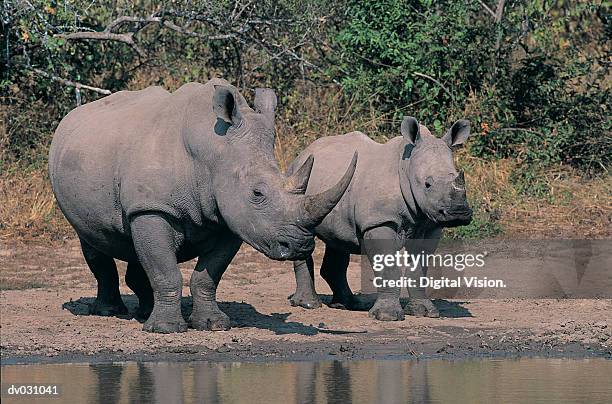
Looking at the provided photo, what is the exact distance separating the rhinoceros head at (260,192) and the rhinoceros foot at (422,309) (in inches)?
82.1

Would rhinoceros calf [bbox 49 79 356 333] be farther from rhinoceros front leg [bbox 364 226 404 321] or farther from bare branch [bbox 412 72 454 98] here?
bare branch [bbox 412 72 454 98]

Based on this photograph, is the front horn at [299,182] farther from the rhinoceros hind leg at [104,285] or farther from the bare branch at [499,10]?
the bare branch at [499,10]

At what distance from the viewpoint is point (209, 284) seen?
10.6 meters

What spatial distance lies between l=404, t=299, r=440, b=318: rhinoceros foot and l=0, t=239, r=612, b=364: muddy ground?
0.31 feet

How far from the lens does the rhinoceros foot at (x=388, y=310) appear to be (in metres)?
11.3

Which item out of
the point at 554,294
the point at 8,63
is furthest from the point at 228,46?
the point at 554,294

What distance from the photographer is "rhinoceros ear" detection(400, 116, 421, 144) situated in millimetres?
11467

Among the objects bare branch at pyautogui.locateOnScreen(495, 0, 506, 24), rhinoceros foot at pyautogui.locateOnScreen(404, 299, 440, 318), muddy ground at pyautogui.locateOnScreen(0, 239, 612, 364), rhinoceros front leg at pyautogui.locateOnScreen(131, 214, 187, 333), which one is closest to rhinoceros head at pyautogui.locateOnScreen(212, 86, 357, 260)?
rhinoceros front leg at pyautogui.locateOnScreen(131, 214, 187, 333)

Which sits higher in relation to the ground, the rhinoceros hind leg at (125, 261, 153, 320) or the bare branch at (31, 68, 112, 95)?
the bare branch at (31, 68, 112, 95)

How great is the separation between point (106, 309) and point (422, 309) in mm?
2424

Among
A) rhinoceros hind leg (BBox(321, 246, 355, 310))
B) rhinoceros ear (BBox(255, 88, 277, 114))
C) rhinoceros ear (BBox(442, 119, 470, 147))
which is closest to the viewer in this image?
rhinoceros ear (BBox(255, 88, 277, 114))

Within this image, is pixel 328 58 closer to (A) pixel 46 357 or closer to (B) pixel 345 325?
(B) pixel 345 325

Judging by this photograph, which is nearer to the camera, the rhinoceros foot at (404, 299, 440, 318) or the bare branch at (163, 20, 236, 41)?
the rhinoceros foot at (404, 299, 440, 318)

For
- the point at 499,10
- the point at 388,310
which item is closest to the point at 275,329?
the point at 388,310
